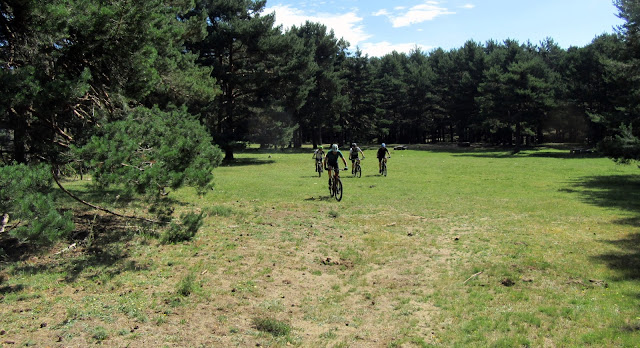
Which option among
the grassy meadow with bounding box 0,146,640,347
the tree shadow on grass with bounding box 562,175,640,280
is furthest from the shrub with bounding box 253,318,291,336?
the tree shadow on grass with bounding box 562,175,640,280

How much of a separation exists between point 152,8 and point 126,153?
3.52 m

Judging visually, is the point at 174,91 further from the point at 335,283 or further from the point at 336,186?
the point at 335,283

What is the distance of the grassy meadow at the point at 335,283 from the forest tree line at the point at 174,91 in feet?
3.54

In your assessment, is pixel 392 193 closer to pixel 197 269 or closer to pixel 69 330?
pixel 197 269

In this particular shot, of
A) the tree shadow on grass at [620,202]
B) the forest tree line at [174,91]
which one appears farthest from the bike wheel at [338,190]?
the tree shadow on grass at [620,202]

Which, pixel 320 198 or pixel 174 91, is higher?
pixel 174 91

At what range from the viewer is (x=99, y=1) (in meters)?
7.53

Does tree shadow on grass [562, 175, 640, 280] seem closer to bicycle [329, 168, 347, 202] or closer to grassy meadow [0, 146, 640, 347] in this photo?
grassy meadow [0, 146, 640, 347]

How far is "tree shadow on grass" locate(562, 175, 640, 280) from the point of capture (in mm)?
7762

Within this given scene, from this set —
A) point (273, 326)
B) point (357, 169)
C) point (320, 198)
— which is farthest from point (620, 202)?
point (273, 326)

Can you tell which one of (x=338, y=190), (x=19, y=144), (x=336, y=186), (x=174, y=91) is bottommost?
(x=338, y=190)

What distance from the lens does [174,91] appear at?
15008mm

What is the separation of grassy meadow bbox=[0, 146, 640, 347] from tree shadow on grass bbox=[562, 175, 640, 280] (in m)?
0.08

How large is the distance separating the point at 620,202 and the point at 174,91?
15776mm
